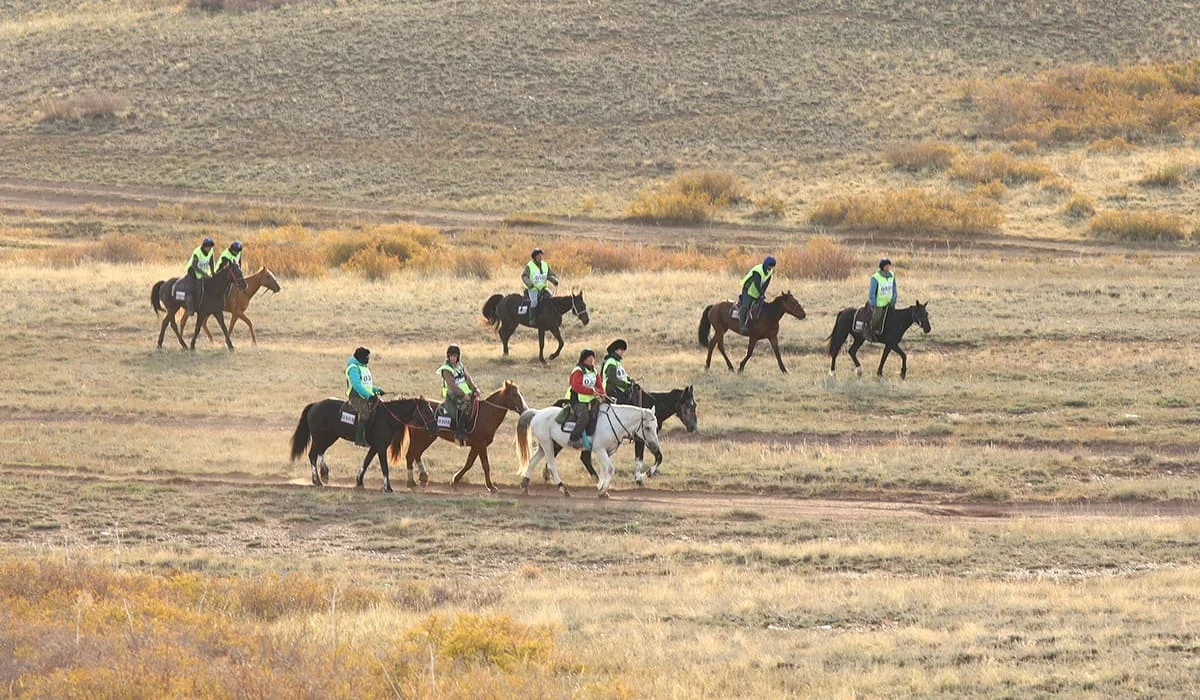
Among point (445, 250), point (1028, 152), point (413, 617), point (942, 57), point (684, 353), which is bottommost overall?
point (413, 617)

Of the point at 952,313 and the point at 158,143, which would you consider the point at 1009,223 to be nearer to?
the point at 952,313

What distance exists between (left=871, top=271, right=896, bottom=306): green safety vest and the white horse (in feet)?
25.8

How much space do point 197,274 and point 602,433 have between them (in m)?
12.9

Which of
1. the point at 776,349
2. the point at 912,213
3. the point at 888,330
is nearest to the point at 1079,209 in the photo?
the point at 912,213

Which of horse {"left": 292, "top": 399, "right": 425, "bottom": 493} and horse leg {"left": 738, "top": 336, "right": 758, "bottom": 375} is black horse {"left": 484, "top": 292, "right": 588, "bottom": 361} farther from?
horse {"left": 292, "top": 399, "right": 425, "bottom": 493}

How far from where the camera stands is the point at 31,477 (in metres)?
21.2

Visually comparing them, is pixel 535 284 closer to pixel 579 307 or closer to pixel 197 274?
pixel 579 307

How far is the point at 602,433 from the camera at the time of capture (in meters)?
20.7

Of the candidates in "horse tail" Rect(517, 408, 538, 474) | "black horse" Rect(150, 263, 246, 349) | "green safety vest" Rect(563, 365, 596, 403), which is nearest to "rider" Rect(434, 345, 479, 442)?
"horse tail" Rect(517, 408, 538, 474)

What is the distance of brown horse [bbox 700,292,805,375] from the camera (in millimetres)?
27984

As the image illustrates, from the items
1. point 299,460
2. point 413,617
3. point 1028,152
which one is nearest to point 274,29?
point 1028,152

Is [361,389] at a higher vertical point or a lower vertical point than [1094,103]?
lower

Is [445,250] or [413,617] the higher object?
[445,250]

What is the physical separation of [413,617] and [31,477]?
9.70 meters
